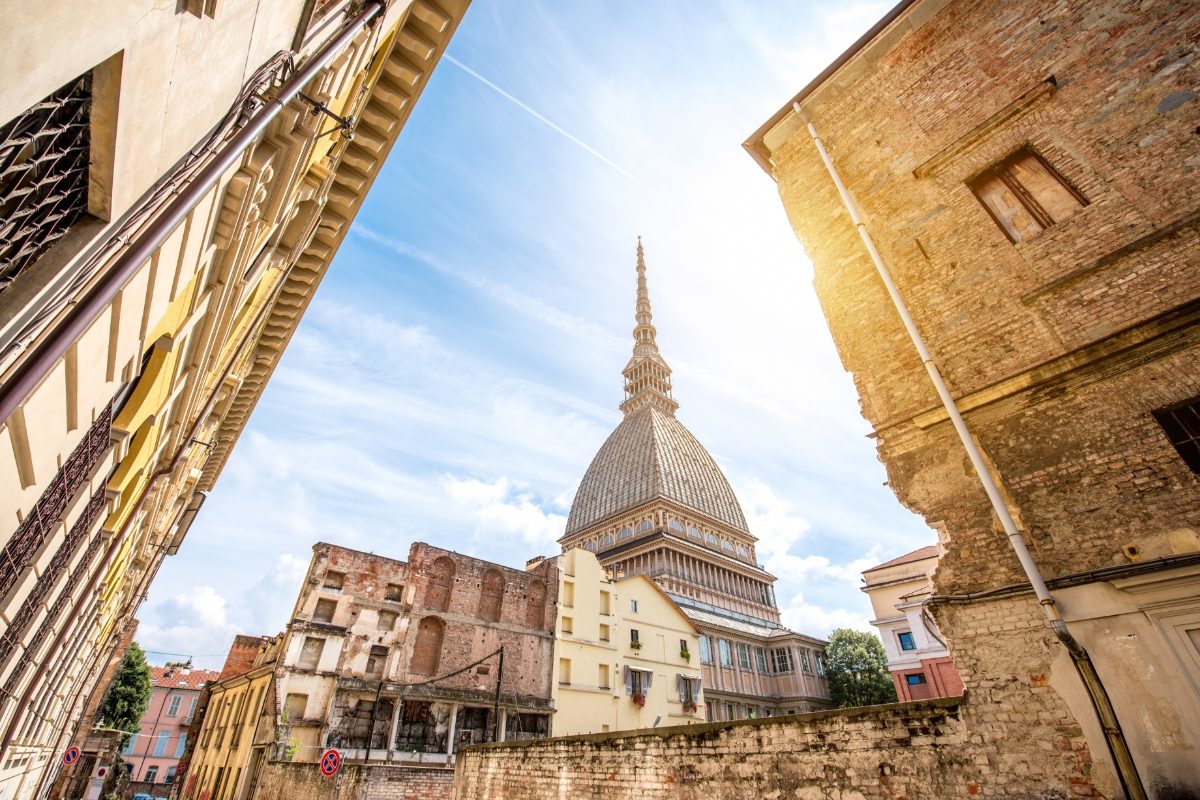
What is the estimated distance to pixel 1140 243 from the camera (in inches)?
276

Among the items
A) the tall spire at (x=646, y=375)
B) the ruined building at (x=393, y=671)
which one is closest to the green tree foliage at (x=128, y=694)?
the ruined building at (x=393, y=671)

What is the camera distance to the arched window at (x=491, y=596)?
2738 centimetres

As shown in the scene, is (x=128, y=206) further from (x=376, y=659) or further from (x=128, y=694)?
(x=128, y=694)

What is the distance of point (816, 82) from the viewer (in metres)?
12.3

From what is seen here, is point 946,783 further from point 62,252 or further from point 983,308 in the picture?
point 62,252

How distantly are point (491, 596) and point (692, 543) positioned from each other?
4060 centimetres

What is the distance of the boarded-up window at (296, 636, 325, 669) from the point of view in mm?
22109

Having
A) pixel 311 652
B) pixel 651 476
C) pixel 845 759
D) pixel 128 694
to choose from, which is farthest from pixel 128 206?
pixel 651 476

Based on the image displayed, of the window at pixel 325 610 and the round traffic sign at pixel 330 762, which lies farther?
the window at pixel 325 610

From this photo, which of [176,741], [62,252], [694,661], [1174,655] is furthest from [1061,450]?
[176,741]

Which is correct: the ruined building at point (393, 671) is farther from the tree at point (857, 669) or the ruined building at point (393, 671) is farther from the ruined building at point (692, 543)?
the tree at point (857, 669)

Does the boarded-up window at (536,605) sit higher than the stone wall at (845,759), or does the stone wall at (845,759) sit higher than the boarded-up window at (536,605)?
the boarded-up window at (536,605)

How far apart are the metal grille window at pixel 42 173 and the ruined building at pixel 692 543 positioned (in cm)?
4462

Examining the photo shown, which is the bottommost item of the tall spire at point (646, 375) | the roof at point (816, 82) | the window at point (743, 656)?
the window at point (743, 656)
